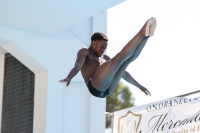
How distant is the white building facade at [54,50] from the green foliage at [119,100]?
49.5 ft

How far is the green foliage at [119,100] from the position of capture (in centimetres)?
2475

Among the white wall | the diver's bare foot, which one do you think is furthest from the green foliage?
the diver's bare foot

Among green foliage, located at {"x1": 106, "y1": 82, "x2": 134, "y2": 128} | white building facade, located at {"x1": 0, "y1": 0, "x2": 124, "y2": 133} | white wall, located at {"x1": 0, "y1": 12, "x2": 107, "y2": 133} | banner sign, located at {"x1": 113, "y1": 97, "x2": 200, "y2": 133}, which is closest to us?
banner sign, located at {"x1": 113, "y1": 97, "x2": 200, "y2": 133}

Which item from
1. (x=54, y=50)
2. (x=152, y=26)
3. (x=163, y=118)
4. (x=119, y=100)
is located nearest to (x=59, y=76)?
(x=54, y=50)

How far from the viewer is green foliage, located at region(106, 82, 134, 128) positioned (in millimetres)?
24750

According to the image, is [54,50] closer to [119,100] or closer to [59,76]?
[59,76]

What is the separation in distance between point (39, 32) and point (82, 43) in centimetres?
99

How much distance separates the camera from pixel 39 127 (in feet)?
29.4

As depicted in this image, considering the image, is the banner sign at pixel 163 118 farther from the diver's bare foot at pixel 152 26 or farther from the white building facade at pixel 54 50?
the diver's bare foot at pixel 152 26

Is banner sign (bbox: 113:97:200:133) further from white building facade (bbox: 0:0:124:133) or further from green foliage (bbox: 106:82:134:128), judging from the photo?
green foliage (bbox: 106:82:134:128)

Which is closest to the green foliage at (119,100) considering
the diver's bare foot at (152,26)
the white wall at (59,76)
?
the white wall at (59,76)

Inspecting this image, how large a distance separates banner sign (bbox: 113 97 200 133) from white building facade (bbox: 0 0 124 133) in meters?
1.24

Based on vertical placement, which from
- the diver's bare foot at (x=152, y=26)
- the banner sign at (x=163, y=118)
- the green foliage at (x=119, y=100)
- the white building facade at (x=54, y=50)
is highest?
the green foliage at (x=119, y=100)

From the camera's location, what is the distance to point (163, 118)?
7812 mm
